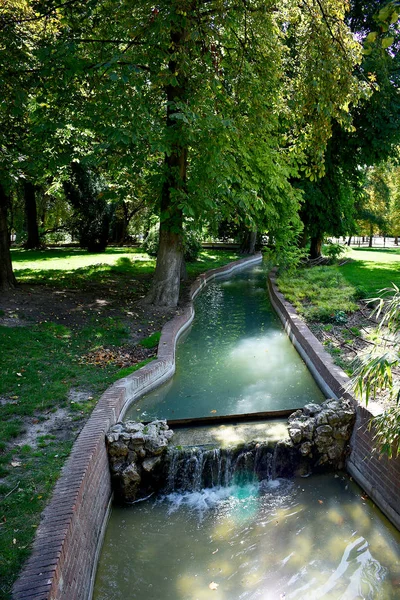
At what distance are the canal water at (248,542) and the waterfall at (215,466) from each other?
0.08 m

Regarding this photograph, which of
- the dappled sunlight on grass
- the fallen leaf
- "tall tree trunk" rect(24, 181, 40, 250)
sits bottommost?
the fallen leaf

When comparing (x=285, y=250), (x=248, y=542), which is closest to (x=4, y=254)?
(x=248, y=542)

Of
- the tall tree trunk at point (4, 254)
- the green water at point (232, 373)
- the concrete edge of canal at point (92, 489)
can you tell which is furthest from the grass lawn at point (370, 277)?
the tall tree trunk at point (4, 254)

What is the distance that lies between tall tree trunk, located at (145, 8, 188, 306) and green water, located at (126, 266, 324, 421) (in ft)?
4.41

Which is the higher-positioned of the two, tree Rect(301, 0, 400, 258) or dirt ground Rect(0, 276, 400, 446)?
tree Rect(301, 0, 400, 258)

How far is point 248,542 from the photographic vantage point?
4664mm

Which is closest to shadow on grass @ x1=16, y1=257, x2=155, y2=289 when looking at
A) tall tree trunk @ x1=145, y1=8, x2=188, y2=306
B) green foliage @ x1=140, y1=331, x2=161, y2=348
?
tall tree trunk @ x1=145, y1=8, x2=188, y2=306

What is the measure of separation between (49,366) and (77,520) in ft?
12.8

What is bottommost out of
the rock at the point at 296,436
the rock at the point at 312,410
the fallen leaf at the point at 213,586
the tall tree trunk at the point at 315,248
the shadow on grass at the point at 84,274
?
the fallen leaf at the point at 213,586

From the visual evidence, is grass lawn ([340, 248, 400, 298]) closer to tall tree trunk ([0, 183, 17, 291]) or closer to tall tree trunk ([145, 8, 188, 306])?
tall tree trunk ([145, 8, 188, 306])

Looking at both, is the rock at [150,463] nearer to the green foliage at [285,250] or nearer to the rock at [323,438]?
the rock at [323,438]

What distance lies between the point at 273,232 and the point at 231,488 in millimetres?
12954

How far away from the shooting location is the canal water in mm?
4113

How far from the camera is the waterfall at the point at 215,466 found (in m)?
5.69
